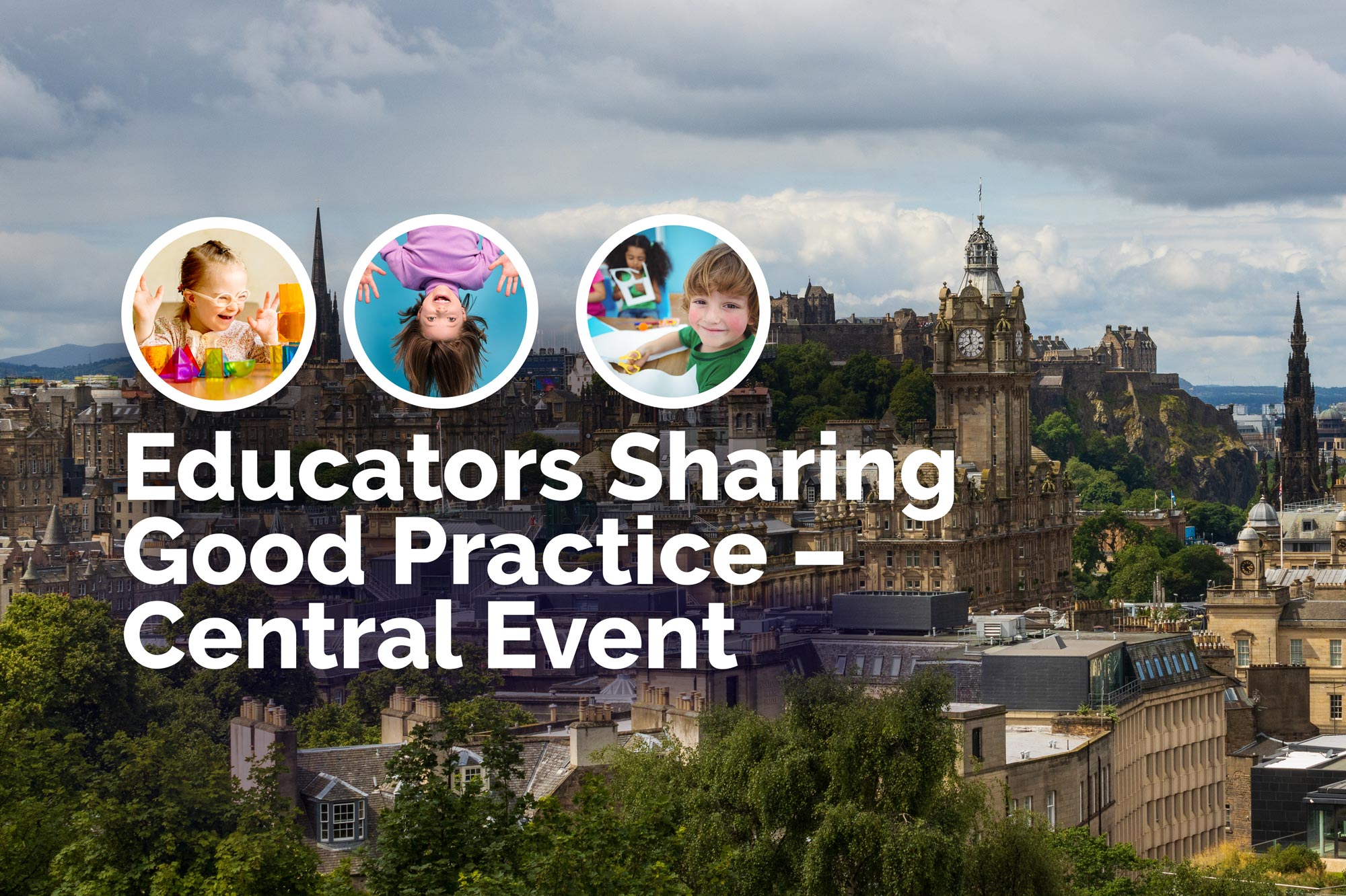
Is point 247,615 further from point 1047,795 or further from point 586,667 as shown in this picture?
point 1047,795

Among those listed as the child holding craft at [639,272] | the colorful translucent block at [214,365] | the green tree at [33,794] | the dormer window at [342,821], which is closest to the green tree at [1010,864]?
the dormer window at [342,821]

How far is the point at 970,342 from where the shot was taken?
150125 mm

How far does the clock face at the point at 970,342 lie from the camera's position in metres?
150

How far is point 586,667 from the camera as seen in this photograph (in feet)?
283

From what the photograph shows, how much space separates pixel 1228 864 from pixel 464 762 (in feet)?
58.2

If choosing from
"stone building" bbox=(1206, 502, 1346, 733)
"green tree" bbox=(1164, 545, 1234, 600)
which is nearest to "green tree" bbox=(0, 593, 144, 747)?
"stone building" bbox=(1206, 502, 1346, 733)

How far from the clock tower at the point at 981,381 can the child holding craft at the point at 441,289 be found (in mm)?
68251

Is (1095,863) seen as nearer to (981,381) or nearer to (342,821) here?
(342,821)

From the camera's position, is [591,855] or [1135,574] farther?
[1135,574]

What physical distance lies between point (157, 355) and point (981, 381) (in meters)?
65.9

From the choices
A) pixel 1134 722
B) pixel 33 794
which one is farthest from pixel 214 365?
pixel 1134 722

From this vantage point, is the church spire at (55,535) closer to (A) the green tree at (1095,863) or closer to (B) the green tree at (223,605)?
(B) the green tree at (223,605)

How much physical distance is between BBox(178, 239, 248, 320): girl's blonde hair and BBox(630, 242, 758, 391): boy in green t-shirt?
1249 centimetres

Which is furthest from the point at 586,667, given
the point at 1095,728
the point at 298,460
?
the point at 298,460
